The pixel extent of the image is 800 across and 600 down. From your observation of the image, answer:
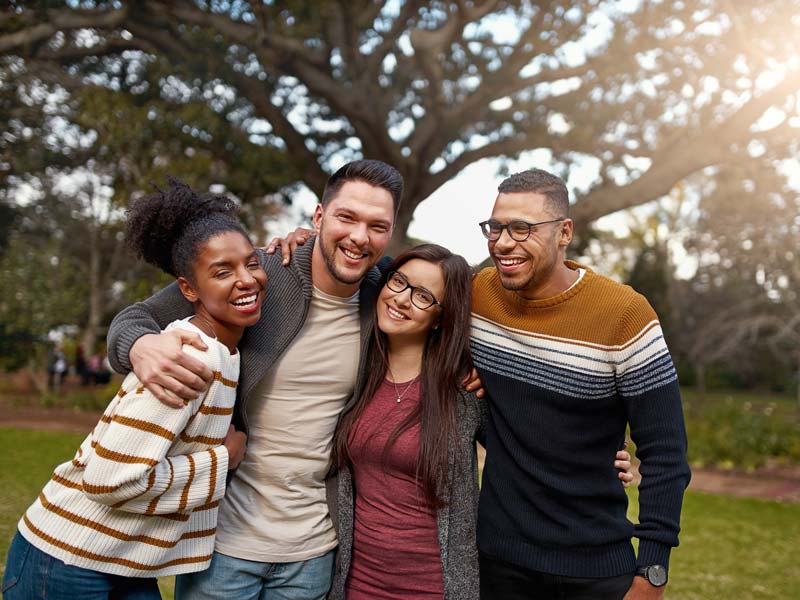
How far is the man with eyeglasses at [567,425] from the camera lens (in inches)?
95.0

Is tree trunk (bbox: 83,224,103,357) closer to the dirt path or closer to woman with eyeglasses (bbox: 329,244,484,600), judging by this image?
the dirt path

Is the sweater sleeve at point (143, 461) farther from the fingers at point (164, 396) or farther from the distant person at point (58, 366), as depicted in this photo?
the distant person at point (58, 366)

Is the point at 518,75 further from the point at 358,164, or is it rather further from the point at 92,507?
the point at 92,507

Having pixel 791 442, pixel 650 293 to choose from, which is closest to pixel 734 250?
pixel 650 293

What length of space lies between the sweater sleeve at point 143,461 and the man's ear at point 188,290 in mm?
301

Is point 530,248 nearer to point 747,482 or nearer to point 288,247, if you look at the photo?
point 288,247

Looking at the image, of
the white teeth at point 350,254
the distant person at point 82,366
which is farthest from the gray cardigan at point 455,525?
the distant person at point 82,366

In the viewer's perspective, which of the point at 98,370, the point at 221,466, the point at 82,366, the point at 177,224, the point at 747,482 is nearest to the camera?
the point at 221,466

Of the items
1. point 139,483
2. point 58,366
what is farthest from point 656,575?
point 58,366

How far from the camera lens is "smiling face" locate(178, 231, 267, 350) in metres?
2.34

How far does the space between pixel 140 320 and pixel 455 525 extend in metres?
1.29

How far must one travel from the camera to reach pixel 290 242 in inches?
115

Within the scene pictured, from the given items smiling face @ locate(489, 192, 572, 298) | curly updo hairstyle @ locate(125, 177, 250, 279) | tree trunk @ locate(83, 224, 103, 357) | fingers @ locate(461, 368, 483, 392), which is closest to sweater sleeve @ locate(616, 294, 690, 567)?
smiling face @ locate(489, 192, 572, 298)

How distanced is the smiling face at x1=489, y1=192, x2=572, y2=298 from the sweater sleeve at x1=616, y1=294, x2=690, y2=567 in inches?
12.0
